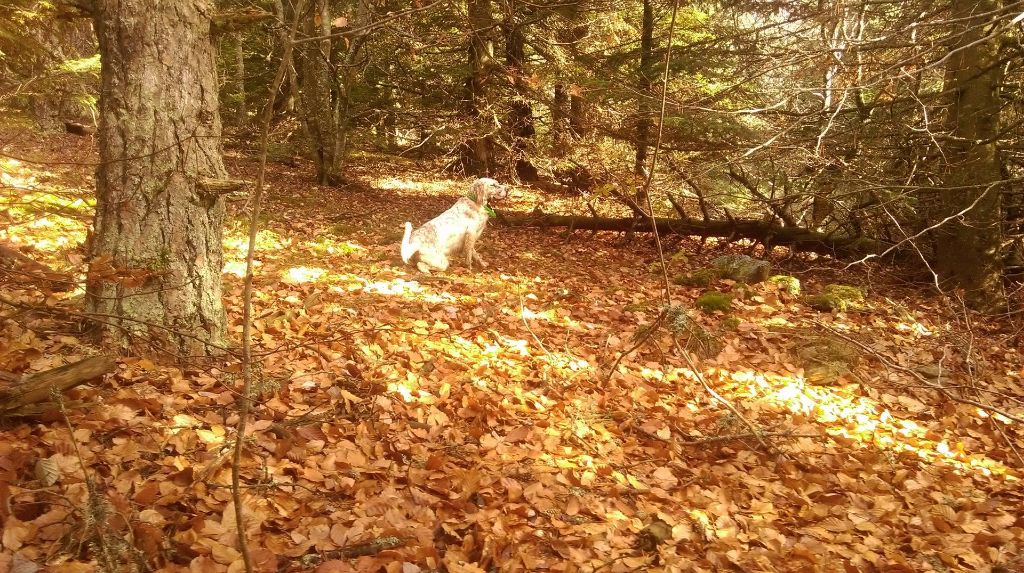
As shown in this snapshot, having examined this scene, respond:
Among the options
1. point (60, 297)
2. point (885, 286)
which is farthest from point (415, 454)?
point (885, 286)

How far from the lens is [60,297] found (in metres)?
4.31

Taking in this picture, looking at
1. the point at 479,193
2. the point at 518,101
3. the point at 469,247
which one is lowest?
the point at 469,247

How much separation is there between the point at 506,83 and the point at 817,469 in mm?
10150

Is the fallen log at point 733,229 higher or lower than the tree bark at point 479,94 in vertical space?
lower

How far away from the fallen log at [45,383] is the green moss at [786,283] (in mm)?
7767

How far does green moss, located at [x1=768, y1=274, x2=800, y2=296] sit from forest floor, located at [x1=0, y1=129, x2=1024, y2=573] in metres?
0.91

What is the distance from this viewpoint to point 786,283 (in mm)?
7781

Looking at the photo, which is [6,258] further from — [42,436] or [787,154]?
[787,154]

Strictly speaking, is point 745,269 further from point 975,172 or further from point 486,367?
point 486,367

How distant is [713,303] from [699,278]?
3.83ft

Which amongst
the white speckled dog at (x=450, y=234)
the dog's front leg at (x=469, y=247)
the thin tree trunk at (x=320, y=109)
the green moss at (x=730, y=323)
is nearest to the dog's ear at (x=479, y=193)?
the white speckled dog at (x=450, y=234)

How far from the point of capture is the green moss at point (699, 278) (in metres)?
7.91

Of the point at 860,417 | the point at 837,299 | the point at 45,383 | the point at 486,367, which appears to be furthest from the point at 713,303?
the point at 45,383

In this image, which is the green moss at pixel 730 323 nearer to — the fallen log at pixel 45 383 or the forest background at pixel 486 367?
the forest background at pixel 486 367
